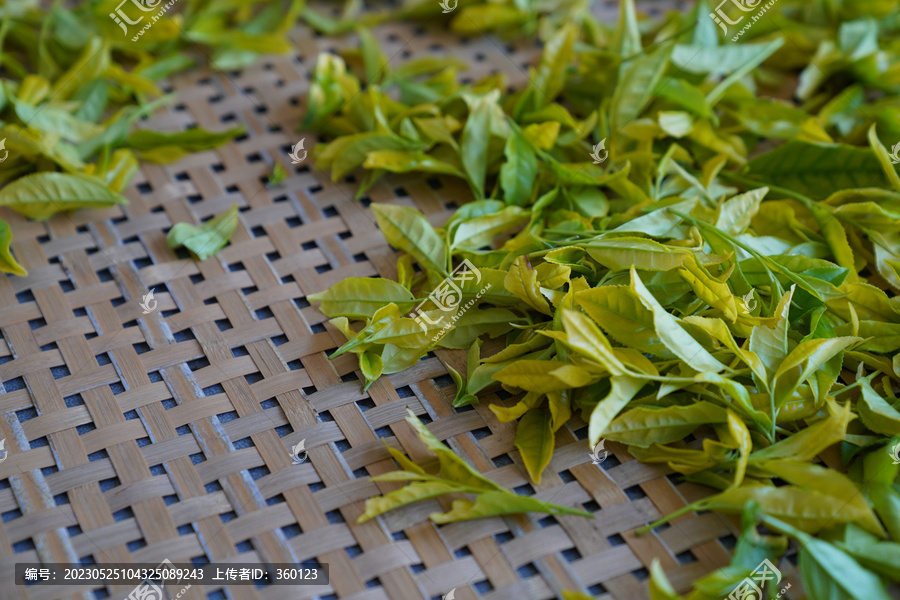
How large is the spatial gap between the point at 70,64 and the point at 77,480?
54 cm

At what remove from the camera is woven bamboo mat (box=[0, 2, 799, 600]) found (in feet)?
1.72

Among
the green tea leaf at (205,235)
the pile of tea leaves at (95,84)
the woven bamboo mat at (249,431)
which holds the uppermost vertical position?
the pile of tea leaves at (95,84)

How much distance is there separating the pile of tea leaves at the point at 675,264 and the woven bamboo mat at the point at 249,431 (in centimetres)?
3

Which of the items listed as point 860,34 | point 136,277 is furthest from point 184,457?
point 860,34

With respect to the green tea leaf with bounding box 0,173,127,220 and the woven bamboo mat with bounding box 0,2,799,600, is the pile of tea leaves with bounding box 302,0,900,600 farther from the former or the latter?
the green tea leaf with bounding box 0,173,127,220

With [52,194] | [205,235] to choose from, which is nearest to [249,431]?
[205,235]

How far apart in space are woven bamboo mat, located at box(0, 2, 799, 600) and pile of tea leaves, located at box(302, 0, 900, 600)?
0.09ft

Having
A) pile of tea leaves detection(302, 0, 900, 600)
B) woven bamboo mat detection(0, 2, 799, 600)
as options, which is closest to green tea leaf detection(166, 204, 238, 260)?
woven bamboo mat detection(0, 2, 799, 600)

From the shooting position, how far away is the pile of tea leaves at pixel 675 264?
1.74 feet

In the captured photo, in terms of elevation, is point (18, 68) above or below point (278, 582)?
above

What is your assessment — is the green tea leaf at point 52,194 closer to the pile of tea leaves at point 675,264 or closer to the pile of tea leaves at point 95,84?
the pile of tea leaves at point 95,84

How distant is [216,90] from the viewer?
0.88 m

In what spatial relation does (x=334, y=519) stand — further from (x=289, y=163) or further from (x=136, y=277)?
(x=289, y=163)

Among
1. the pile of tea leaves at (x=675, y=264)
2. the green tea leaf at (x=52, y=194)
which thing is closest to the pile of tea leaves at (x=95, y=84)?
the green tea leaf at (x=52, y=194)
